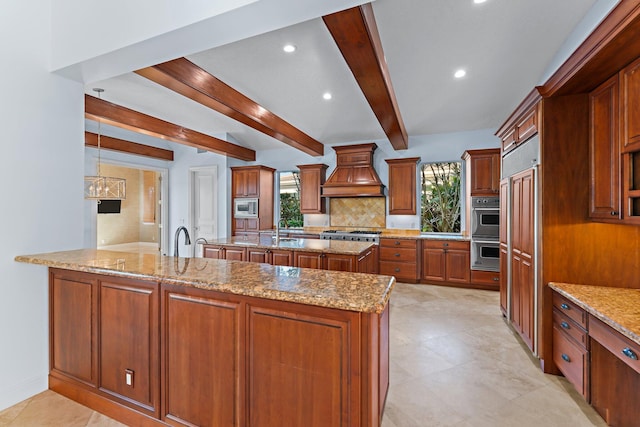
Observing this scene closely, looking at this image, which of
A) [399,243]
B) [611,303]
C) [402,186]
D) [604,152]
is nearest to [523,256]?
[611,303]

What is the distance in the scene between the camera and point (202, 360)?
5.21ft

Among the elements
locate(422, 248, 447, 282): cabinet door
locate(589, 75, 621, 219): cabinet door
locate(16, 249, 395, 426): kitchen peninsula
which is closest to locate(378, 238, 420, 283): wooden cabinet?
locate(422, 248, 447, 282): cabinet door

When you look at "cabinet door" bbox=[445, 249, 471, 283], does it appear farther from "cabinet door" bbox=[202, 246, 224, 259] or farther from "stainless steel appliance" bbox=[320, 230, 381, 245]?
"cabinet door" bbox=[202, 246, 224, 259]

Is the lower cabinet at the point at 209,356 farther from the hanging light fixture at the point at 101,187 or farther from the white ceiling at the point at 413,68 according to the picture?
the white ceiling at the point at 413,68

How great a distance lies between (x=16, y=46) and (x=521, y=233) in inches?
172

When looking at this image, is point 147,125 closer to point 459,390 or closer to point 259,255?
point 259,255

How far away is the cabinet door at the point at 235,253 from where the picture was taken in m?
4.09

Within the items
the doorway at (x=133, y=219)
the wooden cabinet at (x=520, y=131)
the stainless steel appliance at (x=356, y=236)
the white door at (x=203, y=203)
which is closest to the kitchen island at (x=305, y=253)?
the stainless steel appliance at (x=356, y=236)

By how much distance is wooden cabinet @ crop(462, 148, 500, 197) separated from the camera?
15.6 ft

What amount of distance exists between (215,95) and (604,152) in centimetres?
370

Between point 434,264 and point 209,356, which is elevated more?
point 209,356

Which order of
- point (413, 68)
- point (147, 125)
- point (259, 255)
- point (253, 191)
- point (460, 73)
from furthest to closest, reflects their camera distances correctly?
point (253, 191) → point (147, 125) → point (259, 255) → point (460, 73) → point (413, 68)

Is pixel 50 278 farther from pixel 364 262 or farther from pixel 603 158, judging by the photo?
pixel 603 158

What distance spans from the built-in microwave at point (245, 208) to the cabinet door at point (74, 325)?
14.7 feet
